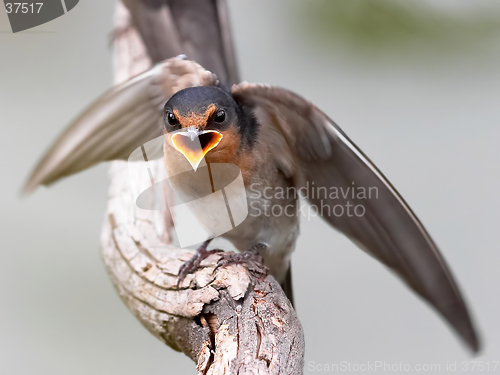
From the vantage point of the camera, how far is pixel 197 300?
1360 mm

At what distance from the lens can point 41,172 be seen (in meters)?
1.62

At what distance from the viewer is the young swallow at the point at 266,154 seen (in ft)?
4.53

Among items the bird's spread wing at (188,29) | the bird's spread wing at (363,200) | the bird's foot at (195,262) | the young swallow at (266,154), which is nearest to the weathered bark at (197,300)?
the bird's foot at (195,262)

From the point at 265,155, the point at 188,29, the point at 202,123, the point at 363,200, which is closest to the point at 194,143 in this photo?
the point at 202,123

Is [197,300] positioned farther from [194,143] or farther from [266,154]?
[266,154]

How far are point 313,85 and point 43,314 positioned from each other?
176cm

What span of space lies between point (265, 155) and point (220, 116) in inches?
9.7

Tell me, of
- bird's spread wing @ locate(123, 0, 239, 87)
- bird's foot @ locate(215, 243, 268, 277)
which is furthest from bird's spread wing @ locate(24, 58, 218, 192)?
bird's foot @ locate(215, 243, 268, 277)

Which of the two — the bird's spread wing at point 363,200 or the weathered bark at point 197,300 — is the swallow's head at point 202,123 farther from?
the weathered bark at point 197,300

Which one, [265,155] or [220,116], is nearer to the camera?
[220,116]

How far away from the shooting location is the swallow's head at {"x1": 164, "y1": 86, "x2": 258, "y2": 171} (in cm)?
136

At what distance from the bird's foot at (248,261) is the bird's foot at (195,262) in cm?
5

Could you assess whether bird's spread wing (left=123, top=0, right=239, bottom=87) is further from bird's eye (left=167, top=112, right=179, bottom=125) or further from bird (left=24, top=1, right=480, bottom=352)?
bird's eye (left=167, top=112, right=179, bottom=125)

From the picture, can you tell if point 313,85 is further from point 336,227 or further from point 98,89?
point 336,227
